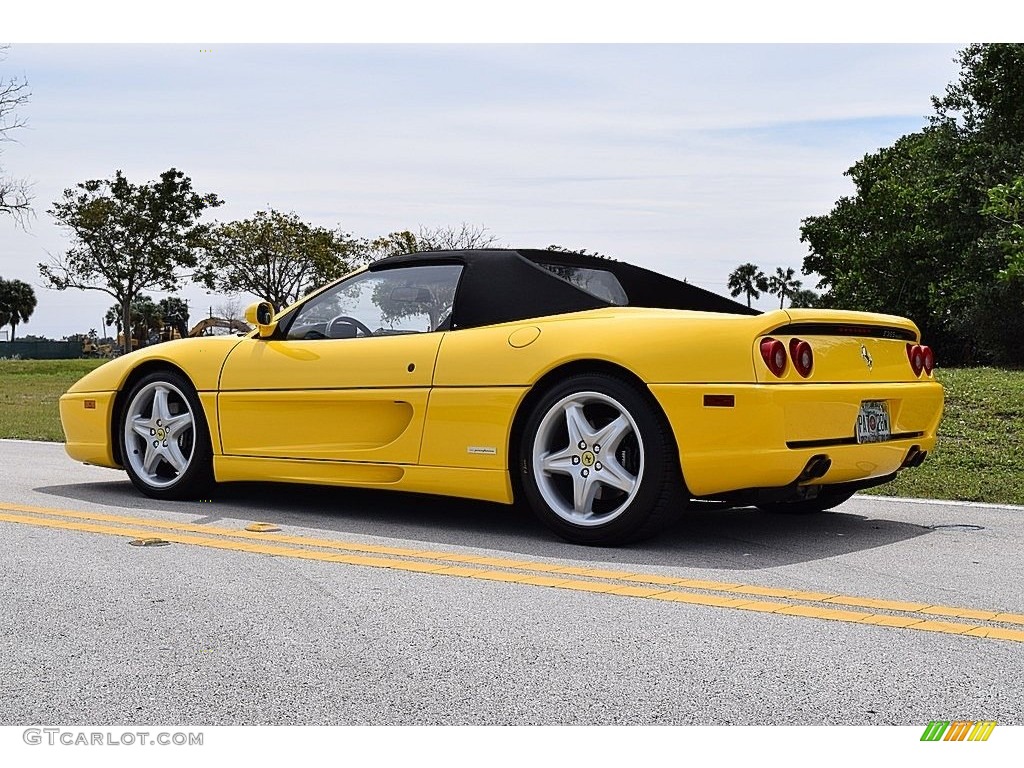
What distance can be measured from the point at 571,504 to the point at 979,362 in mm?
36430

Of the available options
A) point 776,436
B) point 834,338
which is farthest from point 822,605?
point 834,338

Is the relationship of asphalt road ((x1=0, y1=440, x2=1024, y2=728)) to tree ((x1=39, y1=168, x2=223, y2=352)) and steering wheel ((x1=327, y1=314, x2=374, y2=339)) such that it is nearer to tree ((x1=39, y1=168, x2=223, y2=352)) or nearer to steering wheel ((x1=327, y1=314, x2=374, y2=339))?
steering wheel ((x1=327, y1=314, x2=374, y2=339))

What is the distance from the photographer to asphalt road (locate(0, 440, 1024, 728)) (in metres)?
3.43

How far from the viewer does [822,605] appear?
4613mm

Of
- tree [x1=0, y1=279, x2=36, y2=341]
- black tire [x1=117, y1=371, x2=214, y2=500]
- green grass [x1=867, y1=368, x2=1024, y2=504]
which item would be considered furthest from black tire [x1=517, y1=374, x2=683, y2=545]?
tree [x1=0, y1=279, x2=36, y2=341]

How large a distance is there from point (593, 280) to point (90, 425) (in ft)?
11.1

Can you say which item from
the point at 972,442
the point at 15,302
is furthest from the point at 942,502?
the point at 15,302

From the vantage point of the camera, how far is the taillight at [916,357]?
20.7ft

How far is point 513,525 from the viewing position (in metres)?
6.52

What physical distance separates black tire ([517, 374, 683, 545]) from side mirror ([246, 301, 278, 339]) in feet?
6.41

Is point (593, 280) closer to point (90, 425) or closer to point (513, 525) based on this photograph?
point (513, 525)

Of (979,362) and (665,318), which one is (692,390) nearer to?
(665,318)
